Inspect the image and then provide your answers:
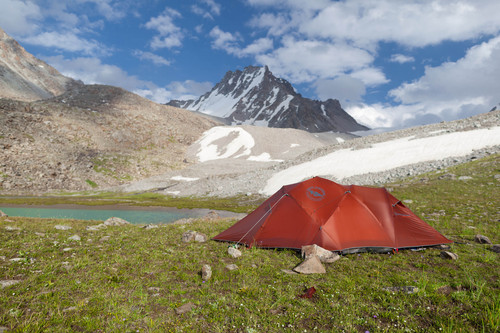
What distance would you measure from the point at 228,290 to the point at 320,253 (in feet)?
13.4

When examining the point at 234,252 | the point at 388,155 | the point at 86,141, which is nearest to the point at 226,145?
the point at 86,141

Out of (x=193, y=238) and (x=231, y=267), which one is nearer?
Answer: (x=231, y=267)

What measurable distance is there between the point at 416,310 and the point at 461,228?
10.3 metres

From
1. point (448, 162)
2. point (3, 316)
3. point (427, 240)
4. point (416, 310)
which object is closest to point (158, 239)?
point (3, 316)

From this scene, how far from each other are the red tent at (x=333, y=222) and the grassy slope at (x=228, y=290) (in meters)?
0.67

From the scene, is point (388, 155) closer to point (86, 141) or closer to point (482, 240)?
point (482, 240)

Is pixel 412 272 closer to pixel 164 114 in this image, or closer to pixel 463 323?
pixel 463 323

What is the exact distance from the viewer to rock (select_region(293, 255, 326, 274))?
7879 mm

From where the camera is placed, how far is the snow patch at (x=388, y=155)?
131 ft

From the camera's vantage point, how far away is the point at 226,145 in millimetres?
134000

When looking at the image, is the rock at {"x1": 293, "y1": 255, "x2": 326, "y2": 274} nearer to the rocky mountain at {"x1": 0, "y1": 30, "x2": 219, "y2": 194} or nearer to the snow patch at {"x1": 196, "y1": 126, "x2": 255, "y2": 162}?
the rocky mountain at {"x1": 0, "y1": 30, "x2": 219, "y2": 194}

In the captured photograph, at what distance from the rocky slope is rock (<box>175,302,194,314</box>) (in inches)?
3302

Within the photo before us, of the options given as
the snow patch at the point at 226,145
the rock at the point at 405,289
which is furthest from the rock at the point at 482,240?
the snow patch at the point at 226,145

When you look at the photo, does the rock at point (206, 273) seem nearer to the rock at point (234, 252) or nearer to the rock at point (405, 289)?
the rock at point (234, 252)
